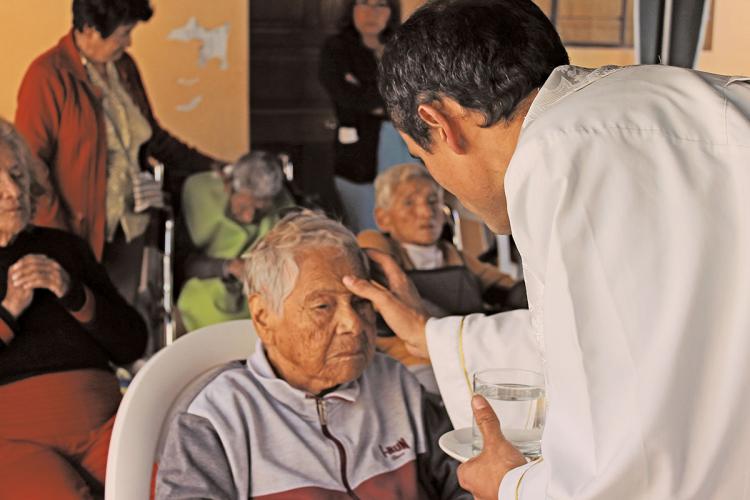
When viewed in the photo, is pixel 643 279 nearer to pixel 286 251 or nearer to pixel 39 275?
pixel 286 251

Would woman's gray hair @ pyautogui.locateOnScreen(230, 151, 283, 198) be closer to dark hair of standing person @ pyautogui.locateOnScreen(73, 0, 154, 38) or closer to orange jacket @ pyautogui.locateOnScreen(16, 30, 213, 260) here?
orange jacket @ pyautogui.locateOnScreen(16, 30, 213, 260)

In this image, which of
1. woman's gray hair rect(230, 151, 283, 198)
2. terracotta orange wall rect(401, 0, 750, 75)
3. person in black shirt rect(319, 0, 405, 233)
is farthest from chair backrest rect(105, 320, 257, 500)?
terracotta orange wall rect(401, 0, 750, 75)

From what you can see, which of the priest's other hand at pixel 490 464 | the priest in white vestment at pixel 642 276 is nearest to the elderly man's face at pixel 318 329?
the priest's other hand at pixel 490 464

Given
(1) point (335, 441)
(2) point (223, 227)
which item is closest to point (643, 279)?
(1) point (335, 441)

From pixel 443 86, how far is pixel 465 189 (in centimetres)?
14

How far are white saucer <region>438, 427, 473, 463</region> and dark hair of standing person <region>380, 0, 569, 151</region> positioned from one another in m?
0.54

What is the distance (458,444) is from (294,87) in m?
1.89

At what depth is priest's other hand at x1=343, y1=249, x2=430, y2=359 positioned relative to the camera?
88.6 inches

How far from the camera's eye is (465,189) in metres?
1.49

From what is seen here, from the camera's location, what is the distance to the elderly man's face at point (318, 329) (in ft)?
7.30

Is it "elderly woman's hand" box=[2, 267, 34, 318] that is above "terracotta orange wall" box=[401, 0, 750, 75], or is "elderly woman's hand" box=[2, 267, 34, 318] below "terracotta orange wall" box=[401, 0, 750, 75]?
below

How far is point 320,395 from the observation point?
222cm

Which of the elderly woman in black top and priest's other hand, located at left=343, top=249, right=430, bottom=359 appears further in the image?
the elderly woman in black top

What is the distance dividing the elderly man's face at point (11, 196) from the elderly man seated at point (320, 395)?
1093 mm
